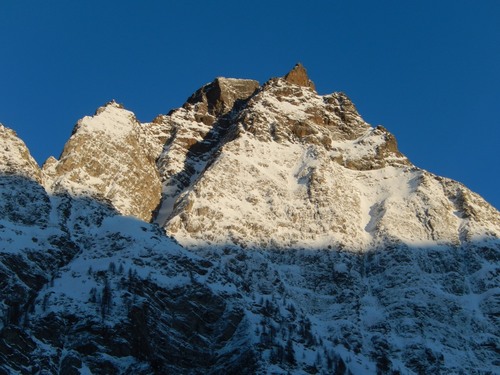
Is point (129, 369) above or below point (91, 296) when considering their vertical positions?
below

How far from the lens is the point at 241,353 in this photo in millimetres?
147500

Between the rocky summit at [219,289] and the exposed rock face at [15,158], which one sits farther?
the exposed rock face at [15,158]

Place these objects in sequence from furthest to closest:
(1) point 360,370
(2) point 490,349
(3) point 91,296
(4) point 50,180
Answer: (4) point 50,180 → (2) point 490,349 → (1) point 360,370 → (3) point 91,296

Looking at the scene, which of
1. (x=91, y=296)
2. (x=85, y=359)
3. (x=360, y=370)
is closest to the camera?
(x=85, y=359)

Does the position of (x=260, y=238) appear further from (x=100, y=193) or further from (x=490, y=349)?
(x=490, y=349)

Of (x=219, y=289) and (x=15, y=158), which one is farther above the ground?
(x=15, y=158)

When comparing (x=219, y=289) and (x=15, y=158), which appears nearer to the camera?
(x=219, y=289)

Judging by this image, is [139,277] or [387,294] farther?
[387,294]

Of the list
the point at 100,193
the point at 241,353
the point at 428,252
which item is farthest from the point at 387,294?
the point at 100,193

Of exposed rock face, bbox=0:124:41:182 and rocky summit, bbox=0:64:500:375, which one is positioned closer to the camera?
rocky summit, bbox=0:64:500:375

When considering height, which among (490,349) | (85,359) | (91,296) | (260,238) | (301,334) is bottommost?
(85,359)

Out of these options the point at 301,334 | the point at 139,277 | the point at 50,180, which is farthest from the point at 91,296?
the point at 50,180

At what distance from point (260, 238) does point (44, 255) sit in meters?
47.3

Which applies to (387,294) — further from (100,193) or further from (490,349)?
(100,193)
